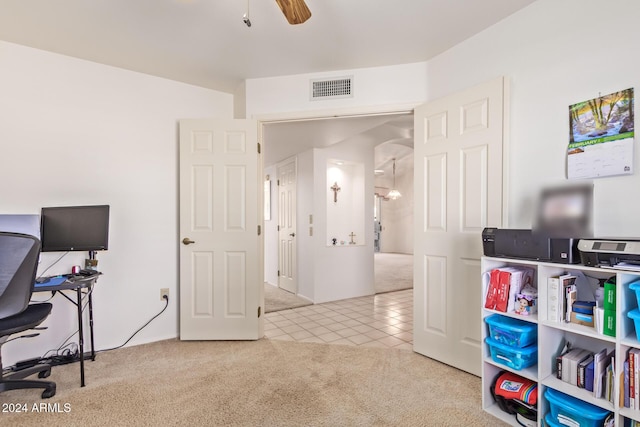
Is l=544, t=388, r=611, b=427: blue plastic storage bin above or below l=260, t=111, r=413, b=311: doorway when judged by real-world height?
below

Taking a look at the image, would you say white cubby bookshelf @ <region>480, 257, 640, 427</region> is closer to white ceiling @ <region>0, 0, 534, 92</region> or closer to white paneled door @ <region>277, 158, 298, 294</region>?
white ceiling @ <region>0, 0, 534, 92</region>

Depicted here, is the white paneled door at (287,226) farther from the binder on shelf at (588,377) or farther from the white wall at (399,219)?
the white wall at (399,219)

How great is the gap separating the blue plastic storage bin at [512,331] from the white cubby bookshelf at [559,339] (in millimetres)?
53

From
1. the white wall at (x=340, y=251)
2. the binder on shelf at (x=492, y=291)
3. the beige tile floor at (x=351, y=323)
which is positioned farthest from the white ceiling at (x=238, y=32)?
the beige tile floor at (x=351, y=323)

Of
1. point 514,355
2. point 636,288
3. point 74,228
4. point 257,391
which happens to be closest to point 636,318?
point 636,288

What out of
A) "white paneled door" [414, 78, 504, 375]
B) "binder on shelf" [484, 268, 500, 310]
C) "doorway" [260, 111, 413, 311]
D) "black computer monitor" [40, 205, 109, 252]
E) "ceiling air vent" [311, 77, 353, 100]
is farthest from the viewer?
"doorway" [260, 111, 413, 311]

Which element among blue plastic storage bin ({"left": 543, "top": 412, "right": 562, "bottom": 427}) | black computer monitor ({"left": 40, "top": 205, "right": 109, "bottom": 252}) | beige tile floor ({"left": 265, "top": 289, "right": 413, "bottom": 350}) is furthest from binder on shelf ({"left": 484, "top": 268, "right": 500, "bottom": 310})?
black computer monitor ({"left": 40, "top": 205, "right": 109, "bottom": 252})

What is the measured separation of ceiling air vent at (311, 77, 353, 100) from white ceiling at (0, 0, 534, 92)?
0.38 ft

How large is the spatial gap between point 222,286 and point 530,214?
101 inches

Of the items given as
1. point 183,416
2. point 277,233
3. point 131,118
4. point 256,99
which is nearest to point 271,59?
point 256,99

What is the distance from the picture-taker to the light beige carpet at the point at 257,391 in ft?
5.65

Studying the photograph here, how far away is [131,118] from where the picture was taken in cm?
278

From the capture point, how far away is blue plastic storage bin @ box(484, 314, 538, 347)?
65.6 inches

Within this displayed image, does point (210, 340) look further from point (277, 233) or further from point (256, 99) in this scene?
point (277, 233)
